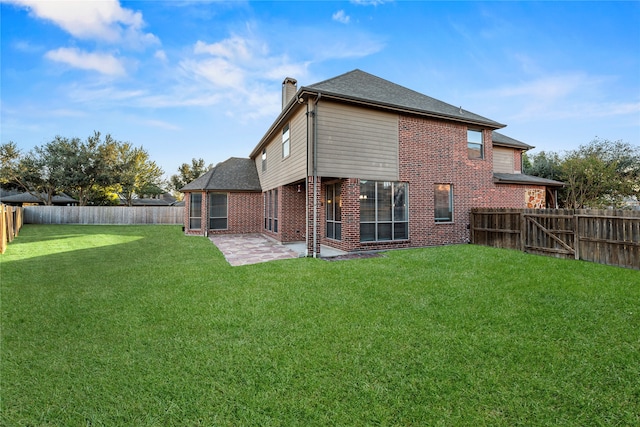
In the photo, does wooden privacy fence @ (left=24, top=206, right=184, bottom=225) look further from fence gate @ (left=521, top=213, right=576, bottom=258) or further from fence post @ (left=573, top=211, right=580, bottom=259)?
fence post @ (left=573, top=211, right=580, bottom=259)

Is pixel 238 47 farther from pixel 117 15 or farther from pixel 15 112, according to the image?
pixel 15 112

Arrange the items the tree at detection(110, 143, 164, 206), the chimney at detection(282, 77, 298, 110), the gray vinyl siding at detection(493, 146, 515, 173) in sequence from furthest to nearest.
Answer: the tree at detection(110, 143, 164, 206) → the gray vinyl siding at detection(493, 146, 515, 173) → the chimney at detection(282, 77, 298, 110)

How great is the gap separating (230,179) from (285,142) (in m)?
6.55

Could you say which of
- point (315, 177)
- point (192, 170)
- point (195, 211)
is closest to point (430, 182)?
point (315, 177)

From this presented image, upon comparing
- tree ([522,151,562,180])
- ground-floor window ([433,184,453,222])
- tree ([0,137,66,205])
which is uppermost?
tree ([0,137,66,205])

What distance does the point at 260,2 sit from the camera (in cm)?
996

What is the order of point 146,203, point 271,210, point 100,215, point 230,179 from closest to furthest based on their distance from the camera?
1. point 271,210
2. point 230,179
3. point 100,215
4. point 146,203

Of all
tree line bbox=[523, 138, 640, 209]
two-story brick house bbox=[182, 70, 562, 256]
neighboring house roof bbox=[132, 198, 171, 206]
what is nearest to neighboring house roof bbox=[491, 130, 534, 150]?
two-story brick house bbox=[182, 70, 562, 256]

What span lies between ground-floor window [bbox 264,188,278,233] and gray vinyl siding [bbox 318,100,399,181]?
16.7 ft

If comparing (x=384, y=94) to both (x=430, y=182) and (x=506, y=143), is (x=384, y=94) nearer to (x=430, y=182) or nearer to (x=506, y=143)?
(x=430, y=182)

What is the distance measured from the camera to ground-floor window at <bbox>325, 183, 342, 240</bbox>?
10.0 metres

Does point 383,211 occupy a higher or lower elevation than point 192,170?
lower

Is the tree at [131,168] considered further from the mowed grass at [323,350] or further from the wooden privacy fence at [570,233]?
the wooden privacy fence at [570,233]

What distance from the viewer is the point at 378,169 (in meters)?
9.70
